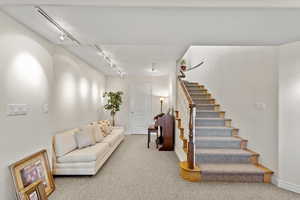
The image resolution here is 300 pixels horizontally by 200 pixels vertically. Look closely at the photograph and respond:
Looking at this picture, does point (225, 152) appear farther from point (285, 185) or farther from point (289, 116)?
point (289, 116)

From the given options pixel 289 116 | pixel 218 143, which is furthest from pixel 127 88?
pixel 289 116

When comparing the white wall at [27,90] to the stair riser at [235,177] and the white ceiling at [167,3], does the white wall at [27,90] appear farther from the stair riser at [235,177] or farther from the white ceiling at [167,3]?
the stair riser at [235,177]

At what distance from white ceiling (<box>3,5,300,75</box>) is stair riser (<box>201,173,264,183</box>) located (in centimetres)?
221

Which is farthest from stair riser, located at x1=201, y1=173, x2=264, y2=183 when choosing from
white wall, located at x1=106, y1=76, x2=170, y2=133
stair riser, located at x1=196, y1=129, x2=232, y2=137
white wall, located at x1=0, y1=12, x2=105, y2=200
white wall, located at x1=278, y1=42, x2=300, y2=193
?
white wall, located at x1=106, y1=76, x2=170, y2=133

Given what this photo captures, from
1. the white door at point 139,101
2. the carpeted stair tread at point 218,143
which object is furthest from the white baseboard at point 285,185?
the white door at point 139,101

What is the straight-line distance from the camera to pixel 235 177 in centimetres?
302

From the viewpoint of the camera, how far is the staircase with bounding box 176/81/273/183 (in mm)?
3012

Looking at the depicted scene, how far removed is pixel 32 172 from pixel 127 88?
535 cm

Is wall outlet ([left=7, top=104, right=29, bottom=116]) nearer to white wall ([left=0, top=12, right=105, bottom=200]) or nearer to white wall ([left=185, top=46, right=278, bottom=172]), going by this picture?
white wall ([left=0, top=12, right=105, bottom=200])

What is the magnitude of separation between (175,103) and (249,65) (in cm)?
209

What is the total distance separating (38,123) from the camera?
264 cm

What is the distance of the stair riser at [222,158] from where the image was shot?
3.36m

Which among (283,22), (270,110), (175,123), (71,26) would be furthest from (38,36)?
(270,110)

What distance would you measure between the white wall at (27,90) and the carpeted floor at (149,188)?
791 mm
